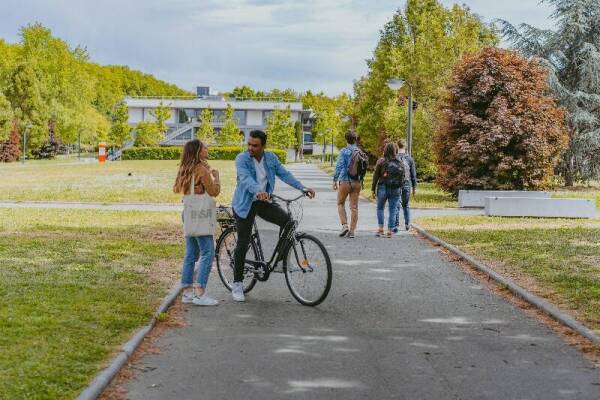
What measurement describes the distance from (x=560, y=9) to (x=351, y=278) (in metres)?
29.4

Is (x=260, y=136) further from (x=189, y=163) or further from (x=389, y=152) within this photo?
(x=389, y=152)

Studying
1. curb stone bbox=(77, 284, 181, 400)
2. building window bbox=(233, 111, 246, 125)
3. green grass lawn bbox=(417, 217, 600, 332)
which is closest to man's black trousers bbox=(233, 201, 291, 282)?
curb stone bbox=(77, 284, 181, 400)

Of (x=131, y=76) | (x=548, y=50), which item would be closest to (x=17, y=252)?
(x=548, y=50)

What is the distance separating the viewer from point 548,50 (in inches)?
1385

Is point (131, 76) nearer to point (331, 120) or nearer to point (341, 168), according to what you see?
point (331, 120)

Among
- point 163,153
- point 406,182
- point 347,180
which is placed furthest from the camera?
point 163,153

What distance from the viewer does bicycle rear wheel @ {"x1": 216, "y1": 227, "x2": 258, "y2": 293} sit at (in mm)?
8672

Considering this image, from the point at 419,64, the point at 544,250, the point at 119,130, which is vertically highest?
the point at 419,64

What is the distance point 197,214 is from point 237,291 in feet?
3.45

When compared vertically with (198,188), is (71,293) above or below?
below

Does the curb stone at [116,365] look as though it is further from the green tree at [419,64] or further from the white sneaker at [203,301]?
the green tree at [419,64]

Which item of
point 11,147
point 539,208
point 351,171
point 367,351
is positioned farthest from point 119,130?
point 367,351

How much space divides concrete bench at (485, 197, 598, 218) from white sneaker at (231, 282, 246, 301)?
39.7 ft

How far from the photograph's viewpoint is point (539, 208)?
19.2 meters
